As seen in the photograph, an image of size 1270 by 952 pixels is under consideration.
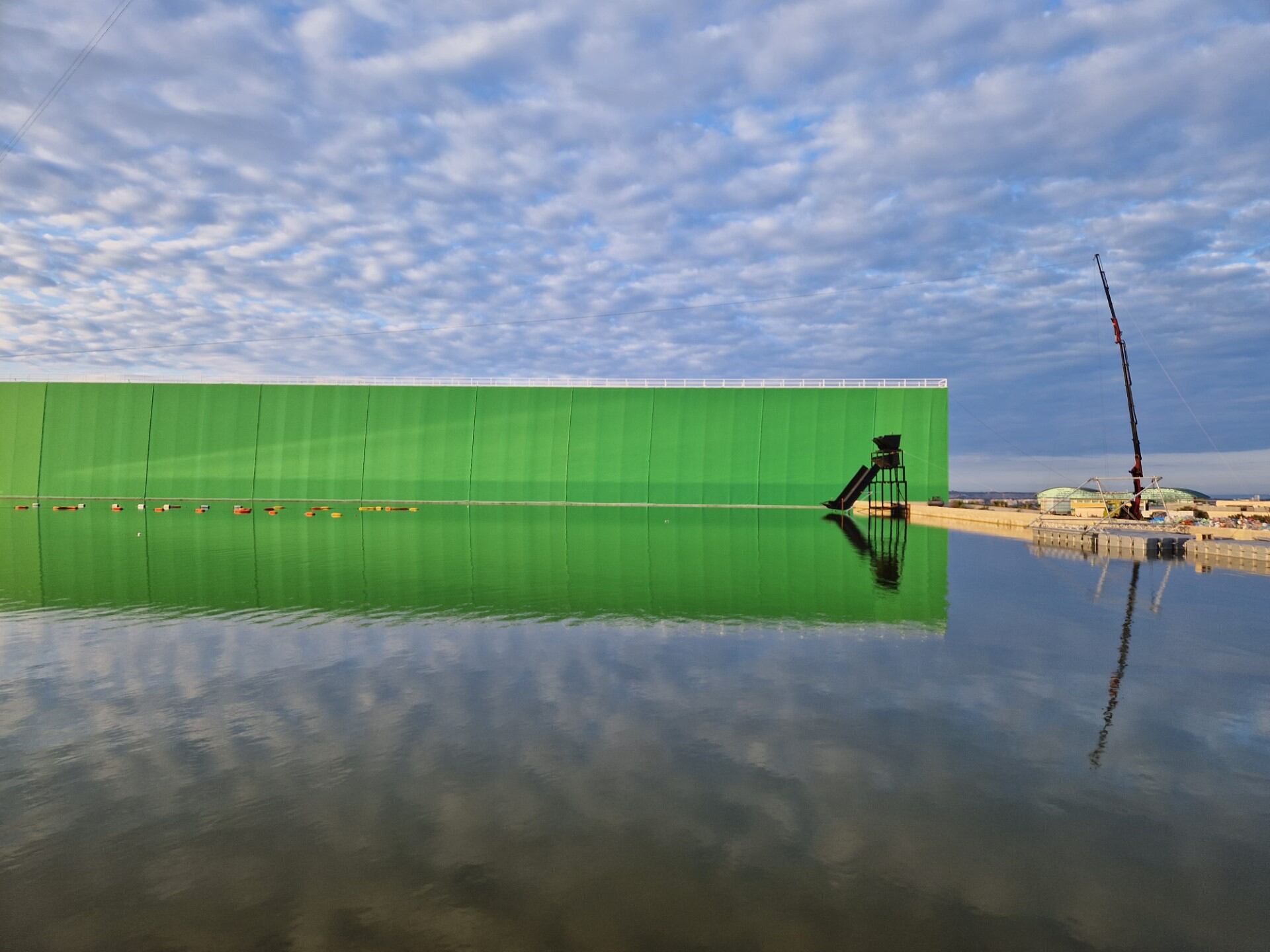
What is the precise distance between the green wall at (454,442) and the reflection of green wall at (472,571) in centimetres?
2536

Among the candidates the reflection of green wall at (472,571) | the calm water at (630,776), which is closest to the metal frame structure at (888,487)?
the reflection of green wall at (472,571)

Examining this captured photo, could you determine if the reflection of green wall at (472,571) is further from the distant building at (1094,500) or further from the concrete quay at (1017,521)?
the distant building at (1094,500)

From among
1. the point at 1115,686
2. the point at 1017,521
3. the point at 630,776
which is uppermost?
the point at 1017,521

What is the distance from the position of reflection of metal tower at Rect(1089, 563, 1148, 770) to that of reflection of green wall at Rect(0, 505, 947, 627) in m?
2.76

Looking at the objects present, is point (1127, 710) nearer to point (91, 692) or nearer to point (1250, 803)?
point (1250, 803)

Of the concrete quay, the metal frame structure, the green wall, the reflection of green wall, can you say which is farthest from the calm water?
the green wall

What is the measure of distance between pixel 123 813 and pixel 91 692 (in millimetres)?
3862

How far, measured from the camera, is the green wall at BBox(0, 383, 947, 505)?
60.8m

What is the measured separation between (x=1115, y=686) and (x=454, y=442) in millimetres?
57444

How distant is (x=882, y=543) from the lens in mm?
28375

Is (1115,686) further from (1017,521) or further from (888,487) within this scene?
(888,487)

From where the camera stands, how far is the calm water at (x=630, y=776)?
428 centimetres

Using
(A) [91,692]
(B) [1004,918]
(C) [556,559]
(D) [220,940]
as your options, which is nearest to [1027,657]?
(B) [1004,918]

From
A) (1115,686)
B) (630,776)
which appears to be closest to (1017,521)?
(1115,686)
